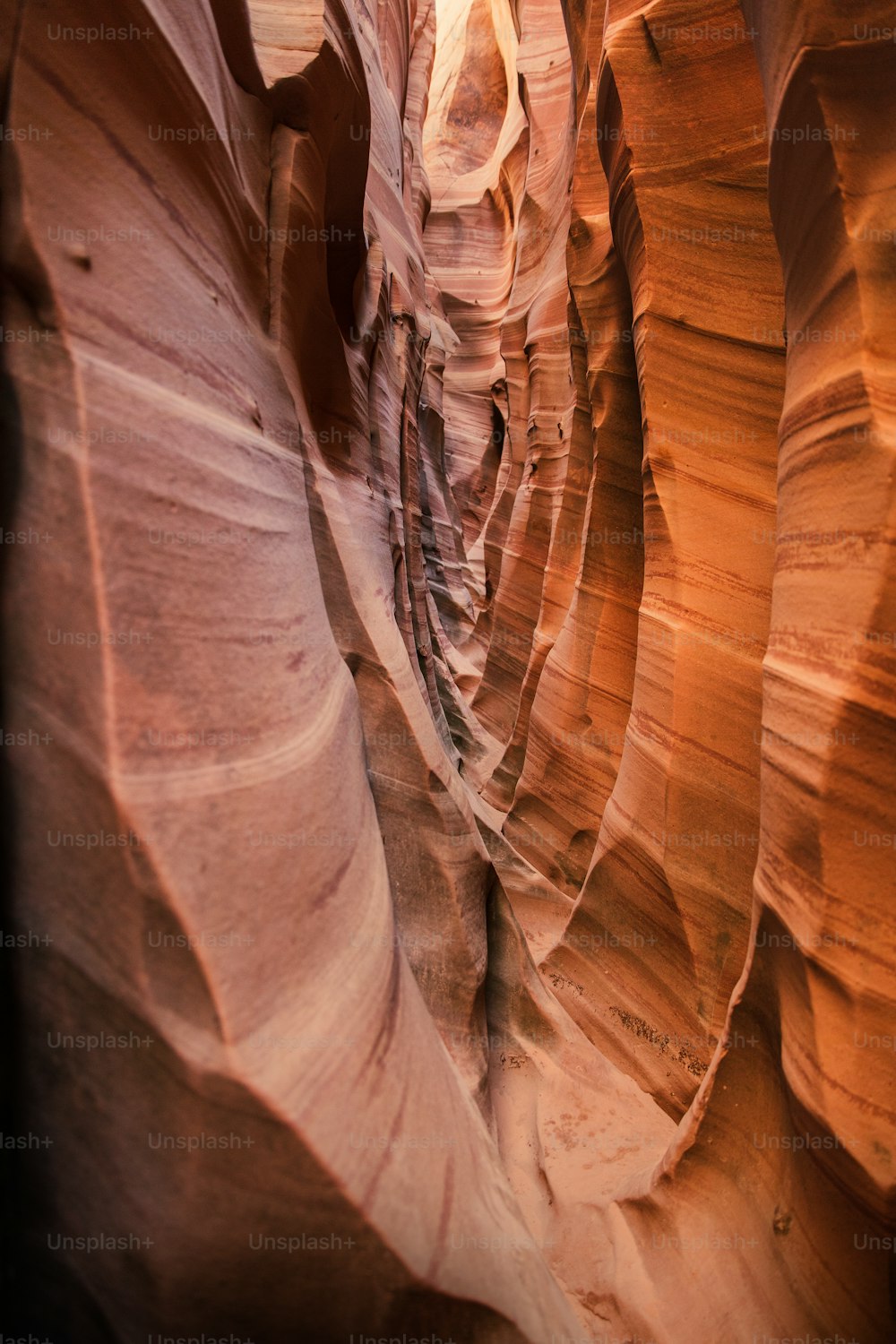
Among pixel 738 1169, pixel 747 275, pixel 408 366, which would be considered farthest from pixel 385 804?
pixel 408 366

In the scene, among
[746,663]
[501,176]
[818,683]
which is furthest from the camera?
[501,176]

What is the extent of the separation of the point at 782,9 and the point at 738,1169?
148 inches

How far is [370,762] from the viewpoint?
3.43 m

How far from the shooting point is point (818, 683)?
2014mm

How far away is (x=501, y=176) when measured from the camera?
1270cm

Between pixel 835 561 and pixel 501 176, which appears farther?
pixel 501 176

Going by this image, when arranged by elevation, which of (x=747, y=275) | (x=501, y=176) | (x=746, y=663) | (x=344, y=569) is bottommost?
(x=746, y=663)

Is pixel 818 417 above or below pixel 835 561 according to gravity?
above

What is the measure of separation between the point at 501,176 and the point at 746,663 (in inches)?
508

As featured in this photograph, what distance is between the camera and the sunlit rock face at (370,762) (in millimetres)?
1531

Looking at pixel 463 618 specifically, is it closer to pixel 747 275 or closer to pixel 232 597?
pixel 747 275

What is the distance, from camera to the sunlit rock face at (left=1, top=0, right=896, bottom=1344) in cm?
153

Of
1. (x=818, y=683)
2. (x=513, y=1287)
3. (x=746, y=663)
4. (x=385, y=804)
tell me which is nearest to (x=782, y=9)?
(x=818, y=683)

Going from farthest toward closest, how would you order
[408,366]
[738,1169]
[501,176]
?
1. [501,176]
2. [408,366]
3. [738,1169]
